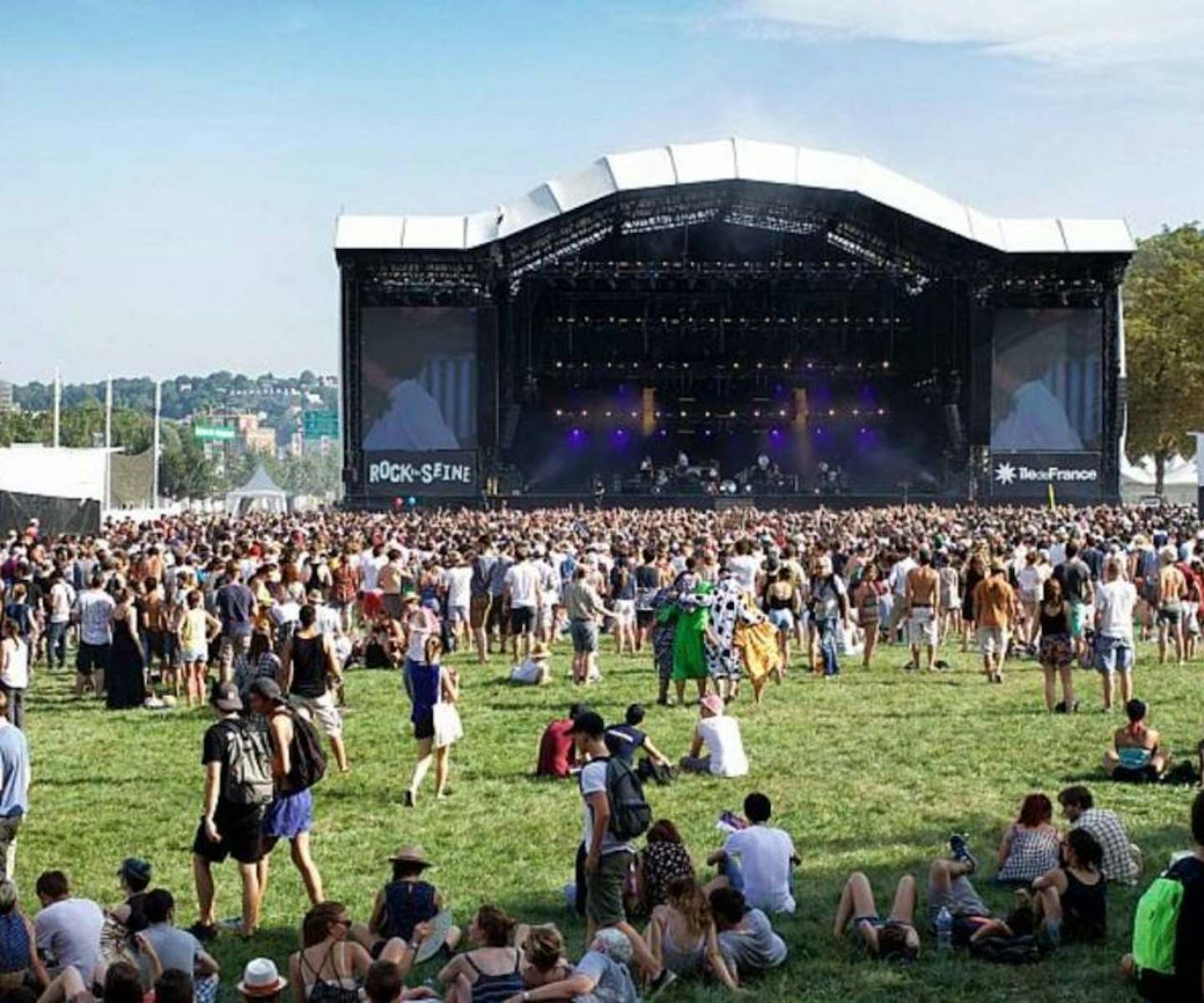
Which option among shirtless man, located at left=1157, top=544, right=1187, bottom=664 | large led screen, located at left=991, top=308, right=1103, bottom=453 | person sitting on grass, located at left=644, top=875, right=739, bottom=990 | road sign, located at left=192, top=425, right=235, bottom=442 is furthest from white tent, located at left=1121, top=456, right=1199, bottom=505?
person sitting on grass, located at left=644, top=875, right=739, bottom=990

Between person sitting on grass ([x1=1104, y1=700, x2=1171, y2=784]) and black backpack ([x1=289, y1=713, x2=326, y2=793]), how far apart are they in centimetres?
590

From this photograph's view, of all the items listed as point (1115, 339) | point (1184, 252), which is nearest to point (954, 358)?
point (1115, 339)

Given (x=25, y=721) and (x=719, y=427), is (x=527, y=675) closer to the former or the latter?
(x=25, y=721)

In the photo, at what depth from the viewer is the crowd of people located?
285 inches

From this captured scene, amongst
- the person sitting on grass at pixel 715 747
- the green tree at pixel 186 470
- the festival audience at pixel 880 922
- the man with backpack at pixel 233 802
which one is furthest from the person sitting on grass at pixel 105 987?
the green tree at pixel 186 470

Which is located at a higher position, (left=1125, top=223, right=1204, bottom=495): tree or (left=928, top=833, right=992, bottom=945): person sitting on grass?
(left=1125, top=223, right=1204, bottom=495): tree

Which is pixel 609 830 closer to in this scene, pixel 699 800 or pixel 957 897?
pixel 957 897

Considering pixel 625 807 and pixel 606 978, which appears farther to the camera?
pixel 625 807

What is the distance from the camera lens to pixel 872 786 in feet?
40.2

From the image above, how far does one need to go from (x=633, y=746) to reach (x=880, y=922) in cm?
143

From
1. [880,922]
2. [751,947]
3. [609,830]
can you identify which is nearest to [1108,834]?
[880,922]

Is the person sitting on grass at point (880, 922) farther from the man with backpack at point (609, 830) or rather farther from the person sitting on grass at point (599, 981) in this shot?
the person sitting on grass at point (599, 981)

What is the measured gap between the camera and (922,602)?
18.2 metres

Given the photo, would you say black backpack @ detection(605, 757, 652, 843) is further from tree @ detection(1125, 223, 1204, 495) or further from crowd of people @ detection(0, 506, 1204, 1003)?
tree @ detection(1125, 223, 1204, 495)
